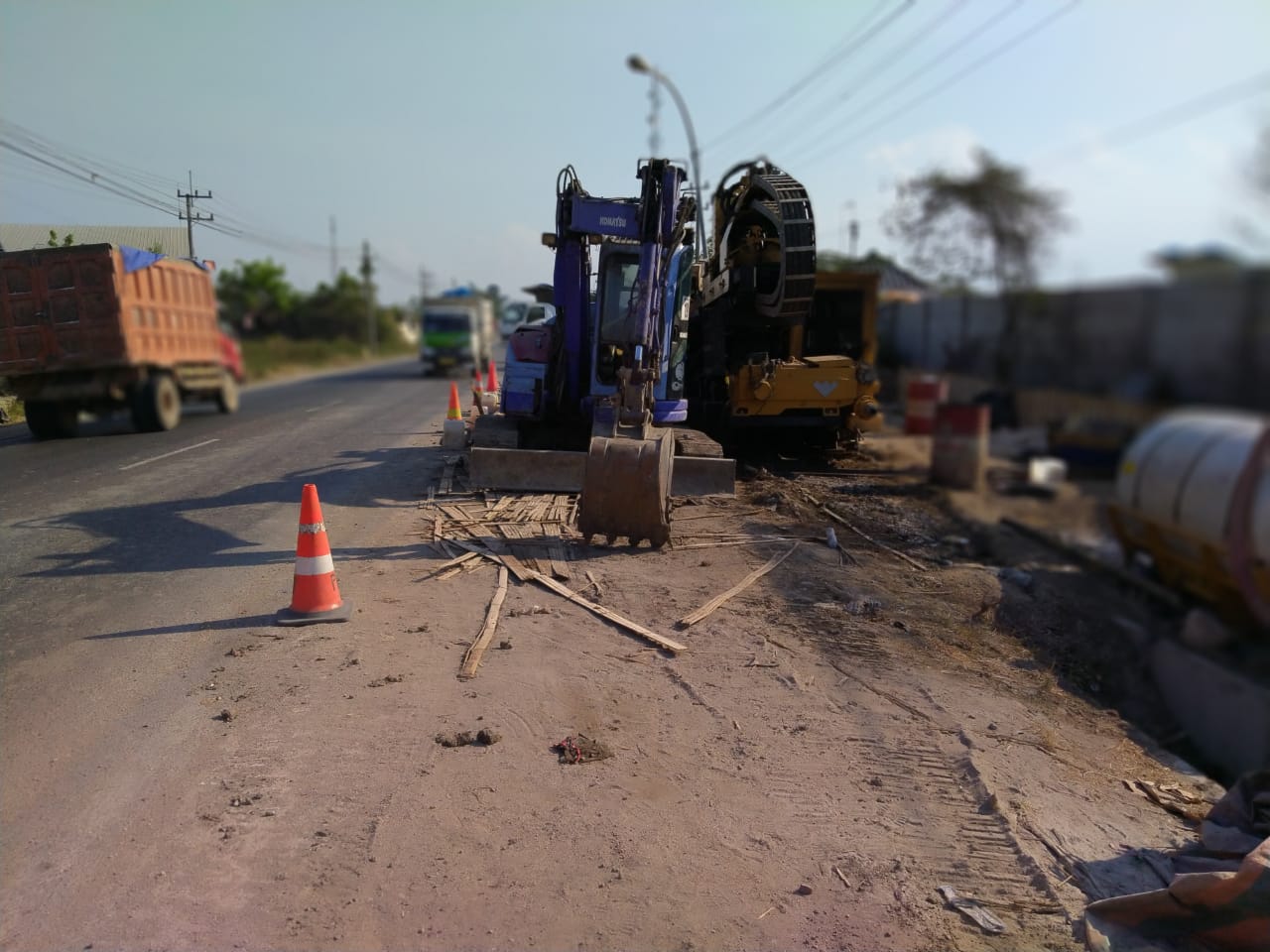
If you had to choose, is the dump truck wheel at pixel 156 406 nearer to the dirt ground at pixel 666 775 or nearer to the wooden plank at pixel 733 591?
the dirt ground at pixel 666 775

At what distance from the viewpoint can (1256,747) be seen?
17.3 feet

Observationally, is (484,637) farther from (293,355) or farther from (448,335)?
(293,355)

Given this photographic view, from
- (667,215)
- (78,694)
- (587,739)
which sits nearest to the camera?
(587,739)

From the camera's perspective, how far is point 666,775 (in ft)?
14.1

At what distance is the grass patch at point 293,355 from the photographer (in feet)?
116

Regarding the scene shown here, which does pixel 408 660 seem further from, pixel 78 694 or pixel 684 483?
pixel 684 483

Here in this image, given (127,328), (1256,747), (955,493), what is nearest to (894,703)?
(955,493)

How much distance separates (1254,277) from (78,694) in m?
5.57

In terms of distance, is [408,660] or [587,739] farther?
[408,660]

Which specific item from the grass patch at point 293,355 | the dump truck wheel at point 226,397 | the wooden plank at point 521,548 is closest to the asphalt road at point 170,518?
the wooden plank at point 521,548

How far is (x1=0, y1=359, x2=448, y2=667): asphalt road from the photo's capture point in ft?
20.1

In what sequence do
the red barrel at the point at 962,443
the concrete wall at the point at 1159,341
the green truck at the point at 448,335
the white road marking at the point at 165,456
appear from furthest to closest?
the green truck at the point at 448,335 → the white road marking at the point at 165,456 → the red barrel at the point at 962,443 → the concrete wall at the point at 1159,341

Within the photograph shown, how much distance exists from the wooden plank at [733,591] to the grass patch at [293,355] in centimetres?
2837

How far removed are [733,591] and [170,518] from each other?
5.27m
